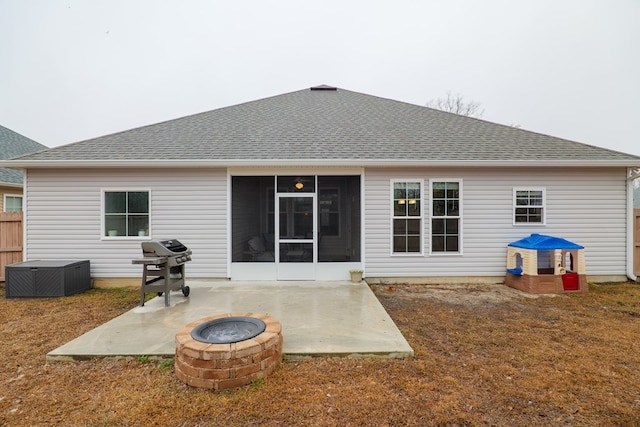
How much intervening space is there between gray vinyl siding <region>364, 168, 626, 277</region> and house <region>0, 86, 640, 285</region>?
0.02m

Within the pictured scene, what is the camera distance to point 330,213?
6691 mm

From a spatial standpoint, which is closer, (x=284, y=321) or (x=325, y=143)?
(x=284, y=321)

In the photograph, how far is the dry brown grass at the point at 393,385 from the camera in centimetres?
232

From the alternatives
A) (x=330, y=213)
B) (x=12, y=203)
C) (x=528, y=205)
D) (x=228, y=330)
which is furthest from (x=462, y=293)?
(x=12, y=203)

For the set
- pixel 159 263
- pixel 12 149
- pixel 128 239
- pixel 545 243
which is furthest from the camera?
pixel 12 149

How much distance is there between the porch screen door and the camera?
22.0 ft

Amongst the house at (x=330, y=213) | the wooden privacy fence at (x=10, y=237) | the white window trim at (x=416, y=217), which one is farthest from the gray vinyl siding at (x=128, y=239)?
the white window trim at (x=416, y=217)

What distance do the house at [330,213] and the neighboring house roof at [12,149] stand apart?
5.38 metres

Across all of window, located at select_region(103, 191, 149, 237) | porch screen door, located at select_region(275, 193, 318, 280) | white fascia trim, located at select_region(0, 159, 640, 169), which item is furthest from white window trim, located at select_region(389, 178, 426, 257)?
window, located at select_region(103, 191, 149, 237)

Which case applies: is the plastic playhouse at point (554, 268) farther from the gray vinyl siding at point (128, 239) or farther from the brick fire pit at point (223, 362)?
the gray vinyl siding at point (128, 239)

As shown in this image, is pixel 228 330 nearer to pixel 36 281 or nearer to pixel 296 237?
pixel 296 237

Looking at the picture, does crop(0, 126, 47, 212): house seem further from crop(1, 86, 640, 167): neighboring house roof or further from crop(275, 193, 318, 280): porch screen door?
crop(275, 193, 318, 280): porch screen door

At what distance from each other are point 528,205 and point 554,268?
1.48m

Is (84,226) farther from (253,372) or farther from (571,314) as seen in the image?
(571,314)
